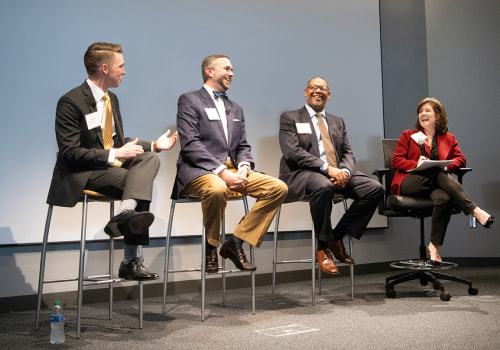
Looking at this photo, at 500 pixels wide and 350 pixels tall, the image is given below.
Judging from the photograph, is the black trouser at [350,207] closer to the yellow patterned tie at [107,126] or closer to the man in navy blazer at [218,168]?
the man in navy blazer at [218,168]

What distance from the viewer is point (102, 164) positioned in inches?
104

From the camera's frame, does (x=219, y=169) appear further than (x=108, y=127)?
Yes

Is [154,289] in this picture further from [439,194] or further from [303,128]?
[439,194]

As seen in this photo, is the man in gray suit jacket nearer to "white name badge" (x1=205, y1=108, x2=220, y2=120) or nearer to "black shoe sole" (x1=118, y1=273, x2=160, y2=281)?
"black shoe sole" (x1=118, y1=273, x2=160, y2=281)

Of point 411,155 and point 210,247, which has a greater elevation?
point 411,155

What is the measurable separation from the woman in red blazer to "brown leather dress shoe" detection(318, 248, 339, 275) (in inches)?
36.0

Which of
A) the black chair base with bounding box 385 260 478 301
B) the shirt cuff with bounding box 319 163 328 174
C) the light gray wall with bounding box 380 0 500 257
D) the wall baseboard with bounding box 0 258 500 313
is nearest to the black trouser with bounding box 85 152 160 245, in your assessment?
the wall baseboard with bounding box 0 258 500 313

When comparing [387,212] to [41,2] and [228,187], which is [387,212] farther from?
[41,2]

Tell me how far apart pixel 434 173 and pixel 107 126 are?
7.96 ft

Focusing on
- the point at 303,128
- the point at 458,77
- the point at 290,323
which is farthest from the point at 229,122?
the point at 458,77

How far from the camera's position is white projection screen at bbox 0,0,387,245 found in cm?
327

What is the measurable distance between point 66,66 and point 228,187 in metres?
1.40

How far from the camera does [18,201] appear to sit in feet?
10.6

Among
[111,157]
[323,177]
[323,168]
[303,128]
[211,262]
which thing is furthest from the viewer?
[303,128]
